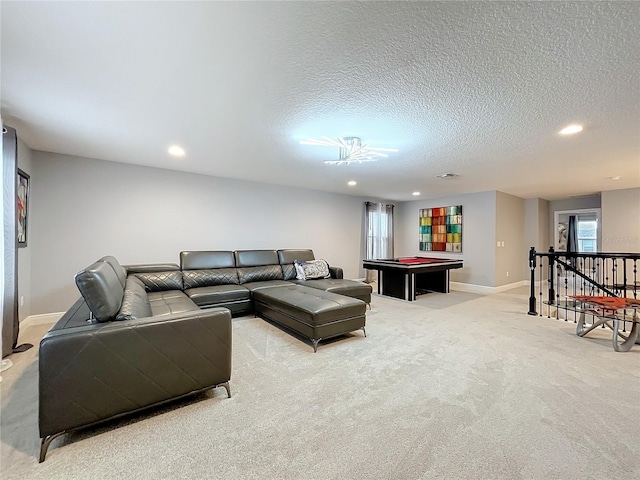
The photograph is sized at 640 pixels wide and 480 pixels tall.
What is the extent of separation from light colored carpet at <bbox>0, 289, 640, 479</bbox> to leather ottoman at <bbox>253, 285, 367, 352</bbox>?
0.24 metres

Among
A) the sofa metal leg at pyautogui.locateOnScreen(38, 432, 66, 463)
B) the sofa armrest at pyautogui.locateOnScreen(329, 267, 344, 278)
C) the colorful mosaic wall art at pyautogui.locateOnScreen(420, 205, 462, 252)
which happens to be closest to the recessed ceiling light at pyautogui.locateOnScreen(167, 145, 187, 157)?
the sofa metal leg at pyautogui.locateOnScreen(38, 432, 66, 463)

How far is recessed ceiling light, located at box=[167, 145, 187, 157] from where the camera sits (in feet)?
11.6

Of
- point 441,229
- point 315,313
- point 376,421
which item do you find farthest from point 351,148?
point 441,229

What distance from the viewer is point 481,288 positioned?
6344mm

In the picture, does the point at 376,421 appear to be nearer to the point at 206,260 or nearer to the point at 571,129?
the point at 571,129

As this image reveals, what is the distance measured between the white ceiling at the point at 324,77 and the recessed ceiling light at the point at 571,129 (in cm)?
11

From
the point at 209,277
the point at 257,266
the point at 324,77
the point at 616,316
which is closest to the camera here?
the point at 324,77

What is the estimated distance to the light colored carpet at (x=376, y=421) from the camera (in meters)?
1.43

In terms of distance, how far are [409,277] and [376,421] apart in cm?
378

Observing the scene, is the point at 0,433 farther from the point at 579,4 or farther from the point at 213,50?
the point at 579,4

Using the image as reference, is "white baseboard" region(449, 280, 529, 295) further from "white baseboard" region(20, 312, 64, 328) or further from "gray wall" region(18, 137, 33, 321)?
"gray wall" region(18, 137, 33, 321)

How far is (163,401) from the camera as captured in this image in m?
1.84

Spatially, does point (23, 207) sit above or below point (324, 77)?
below

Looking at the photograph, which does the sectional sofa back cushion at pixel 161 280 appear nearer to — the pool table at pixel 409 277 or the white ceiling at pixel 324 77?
the white ceiling at pixel 324 77
